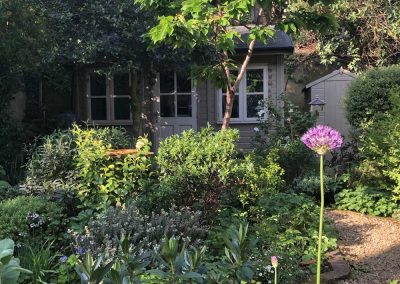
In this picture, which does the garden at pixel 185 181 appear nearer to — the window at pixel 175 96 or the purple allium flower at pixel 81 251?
the purple allium flower at pixel 81 251

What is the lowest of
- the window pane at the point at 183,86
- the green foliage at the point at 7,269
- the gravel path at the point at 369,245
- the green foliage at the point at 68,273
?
the gravel path at the point at 369,245

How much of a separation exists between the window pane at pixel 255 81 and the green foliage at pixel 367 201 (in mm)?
5972

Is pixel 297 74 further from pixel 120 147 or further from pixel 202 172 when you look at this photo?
pixel 202 172

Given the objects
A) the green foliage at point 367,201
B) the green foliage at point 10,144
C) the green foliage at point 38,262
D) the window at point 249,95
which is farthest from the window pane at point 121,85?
the green foliage at point 38,262

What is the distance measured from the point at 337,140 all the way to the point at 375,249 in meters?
3.50

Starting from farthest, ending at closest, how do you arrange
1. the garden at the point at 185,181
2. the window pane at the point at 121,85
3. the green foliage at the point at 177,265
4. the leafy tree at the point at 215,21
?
1. the window pane at the point at 121,85
2. the leafy tree at the point at 215,21
3. the garden at the point at 185,181
4. the green foliage at the point at 177,265

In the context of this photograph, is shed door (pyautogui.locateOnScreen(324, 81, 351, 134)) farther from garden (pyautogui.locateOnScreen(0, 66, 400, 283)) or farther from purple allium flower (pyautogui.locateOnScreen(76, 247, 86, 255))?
purple allium flower (pyautogui.locateOnScreen(76, 247, 86, 255))

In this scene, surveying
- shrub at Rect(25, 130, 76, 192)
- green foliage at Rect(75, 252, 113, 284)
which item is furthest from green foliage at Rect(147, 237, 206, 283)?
shrub at Rect(25, 130, 76, 192)

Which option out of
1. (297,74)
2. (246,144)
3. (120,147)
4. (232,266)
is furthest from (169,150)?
(297,74)

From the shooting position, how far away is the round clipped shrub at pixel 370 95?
997 cm

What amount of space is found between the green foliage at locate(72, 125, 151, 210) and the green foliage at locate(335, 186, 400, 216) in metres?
3.39

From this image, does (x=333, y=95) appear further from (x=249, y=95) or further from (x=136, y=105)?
(x=136, y=105)

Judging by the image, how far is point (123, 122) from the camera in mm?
13461

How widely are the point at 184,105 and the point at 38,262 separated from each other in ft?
31.4
